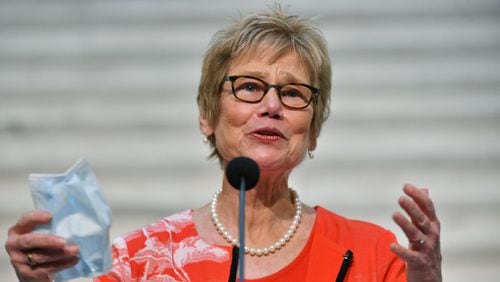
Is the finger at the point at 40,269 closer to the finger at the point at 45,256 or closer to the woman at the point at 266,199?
the finger at the point at 45,256

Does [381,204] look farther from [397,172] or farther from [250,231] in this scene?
[250,231]

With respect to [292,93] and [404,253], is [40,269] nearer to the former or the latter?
[404,253]

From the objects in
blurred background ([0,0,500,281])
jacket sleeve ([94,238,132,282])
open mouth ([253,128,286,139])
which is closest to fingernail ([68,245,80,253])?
jacket sleeve ([94,238,132,282])

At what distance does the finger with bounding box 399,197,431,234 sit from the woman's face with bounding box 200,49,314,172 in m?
0.58

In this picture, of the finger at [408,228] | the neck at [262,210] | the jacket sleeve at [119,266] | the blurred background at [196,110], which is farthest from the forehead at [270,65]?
the blurred background at [196,110]

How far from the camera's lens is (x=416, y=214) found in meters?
2.30

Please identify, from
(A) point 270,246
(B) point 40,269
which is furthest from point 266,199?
(B) point 40,269

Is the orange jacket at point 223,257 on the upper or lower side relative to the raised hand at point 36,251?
upper

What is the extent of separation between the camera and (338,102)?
158 inches

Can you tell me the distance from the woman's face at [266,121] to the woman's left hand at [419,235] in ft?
1.83

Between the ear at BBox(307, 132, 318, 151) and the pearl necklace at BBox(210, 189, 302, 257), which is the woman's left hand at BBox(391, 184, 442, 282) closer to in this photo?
the pearl necklace at BBox(210, 189, 302, 257)

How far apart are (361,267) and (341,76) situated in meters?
1.45

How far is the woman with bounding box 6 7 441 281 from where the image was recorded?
2752mm

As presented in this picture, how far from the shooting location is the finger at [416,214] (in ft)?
7.43
